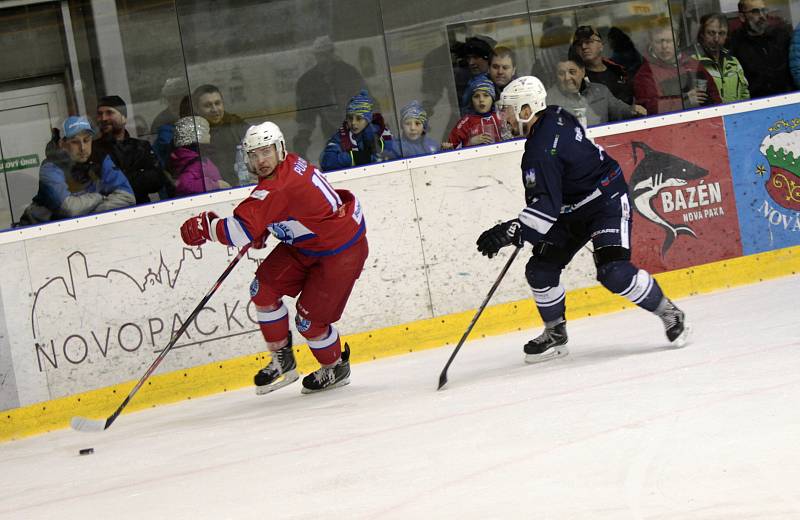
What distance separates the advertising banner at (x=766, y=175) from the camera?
5.85 metres

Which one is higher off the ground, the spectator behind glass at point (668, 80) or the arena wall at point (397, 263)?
the spectator behind glass at point (668, 80)

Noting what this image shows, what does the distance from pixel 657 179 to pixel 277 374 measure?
2.48m

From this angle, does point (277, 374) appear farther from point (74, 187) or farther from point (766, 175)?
point (766, 175)

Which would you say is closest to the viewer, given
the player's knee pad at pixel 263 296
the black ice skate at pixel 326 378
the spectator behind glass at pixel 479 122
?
the player's knee pad at pixel 263 296

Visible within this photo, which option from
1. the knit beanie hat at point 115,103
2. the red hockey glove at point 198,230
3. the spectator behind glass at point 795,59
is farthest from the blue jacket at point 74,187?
the spectator behind glass at point 795,59

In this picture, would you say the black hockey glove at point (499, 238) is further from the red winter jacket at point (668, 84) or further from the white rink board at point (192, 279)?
the red winter jacket at point (668, 84)

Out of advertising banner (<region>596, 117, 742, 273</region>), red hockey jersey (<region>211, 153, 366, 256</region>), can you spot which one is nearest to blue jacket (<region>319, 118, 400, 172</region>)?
red hockey jersey (<region>211, 153, 366, 256</region>)

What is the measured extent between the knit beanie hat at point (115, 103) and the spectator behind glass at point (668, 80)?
9.35ft

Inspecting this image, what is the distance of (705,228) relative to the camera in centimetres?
581

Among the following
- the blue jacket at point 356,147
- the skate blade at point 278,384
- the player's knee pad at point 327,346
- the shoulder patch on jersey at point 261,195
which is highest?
the blue jacket at point 356,147

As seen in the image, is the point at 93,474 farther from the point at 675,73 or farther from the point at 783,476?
the point at 675,73

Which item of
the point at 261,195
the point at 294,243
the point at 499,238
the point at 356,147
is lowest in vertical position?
the point at 499,238

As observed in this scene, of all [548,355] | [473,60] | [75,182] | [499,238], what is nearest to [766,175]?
[473,60]

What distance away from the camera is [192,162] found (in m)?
5.57
